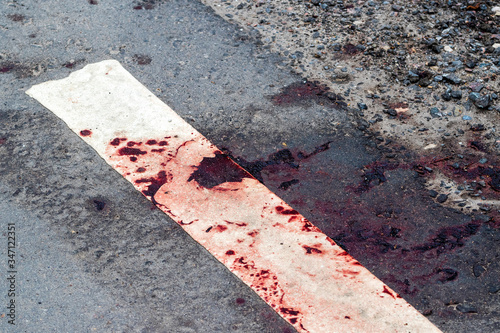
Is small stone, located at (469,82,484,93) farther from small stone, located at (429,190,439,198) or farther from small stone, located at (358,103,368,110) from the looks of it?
small stone, located at (429,190,439,198)

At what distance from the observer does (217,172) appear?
3.16 metres

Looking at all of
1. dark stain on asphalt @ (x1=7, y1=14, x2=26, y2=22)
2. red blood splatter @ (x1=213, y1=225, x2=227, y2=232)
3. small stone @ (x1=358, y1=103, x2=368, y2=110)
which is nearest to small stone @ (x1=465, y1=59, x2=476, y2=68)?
small stone @ (x1=358, y1=103, x2=368, y2=110)

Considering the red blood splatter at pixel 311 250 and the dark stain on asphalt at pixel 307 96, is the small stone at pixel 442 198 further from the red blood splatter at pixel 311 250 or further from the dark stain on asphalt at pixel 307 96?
the dark stain on asphalt at pixel 307 96

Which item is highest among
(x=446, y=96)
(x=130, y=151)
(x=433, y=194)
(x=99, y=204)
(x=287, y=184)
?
(x=446, y=96)

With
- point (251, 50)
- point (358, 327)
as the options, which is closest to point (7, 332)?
point (358, 327)

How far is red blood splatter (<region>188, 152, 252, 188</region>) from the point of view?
3105 millimetres

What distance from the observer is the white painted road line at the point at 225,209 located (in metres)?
2.48

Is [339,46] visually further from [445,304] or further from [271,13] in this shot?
[445,304]

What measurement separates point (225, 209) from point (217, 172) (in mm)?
310

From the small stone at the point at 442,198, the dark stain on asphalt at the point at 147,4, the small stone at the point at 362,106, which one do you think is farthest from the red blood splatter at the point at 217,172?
the dark stain on asphalt at the point at 147,4

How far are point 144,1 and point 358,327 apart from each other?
3541 millimetres

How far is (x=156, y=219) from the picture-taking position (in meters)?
2.88

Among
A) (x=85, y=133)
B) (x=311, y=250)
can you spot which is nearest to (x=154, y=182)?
(x=85, y=133)

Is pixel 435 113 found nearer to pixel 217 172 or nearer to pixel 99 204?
pixel 217 172
